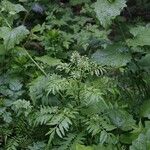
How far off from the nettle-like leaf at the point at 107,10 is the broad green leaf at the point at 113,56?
33cm

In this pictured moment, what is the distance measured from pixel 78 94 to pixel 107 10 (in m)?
0.59

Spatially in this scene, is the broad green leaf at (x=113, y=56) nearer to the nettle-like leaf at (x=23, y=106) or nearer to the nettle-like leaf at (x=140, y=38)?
the nettle-like leaf at (x=140, y=38)

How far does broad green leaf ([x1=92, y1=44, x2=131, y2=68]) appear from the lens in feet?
10.4

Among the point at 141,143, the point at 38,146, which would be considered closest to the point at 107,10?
the point at 141,143

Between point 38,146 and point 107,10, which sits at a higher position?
point 107,10

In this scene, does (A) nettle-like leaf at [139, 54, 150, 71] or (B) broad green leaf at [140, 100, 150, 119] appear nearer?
(B) broad green leaf at [140, 100, 150, 119]

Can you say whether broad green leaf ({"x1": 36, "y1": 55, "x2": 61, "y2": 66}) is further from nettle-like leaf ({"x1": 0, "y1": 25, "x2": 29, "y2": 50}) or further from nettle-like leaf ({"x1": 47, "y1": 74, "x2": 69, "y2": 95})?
nettle-like leaf ({"x1": 47, "y1": 74, "x2": 69, "y2": 95})

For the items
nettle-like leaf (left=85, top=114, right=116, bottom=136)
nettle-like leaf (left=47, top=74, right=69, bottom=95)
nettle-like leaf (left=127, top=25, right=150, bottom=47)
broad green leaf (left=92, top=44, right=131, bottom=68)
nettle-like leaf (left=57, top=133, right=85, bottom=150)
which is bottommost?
nettle-like leaf (left=57, top=133, right=85, bottom=150)

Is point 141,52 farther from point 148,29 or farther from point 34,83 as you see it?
point 34,83

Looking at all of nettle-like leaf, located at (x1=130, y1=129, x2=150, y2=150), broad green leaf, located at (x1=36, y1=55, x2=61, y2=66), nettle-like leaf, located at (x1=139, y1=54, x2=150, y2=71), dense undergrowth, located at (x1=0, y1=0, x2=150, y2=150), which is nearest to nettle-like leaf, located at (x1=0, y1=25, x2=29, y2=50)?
dense undergrowth, located at (x1=0, y1=0, x2=150, y2=150)

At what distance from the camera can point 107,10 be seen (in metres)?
2.97

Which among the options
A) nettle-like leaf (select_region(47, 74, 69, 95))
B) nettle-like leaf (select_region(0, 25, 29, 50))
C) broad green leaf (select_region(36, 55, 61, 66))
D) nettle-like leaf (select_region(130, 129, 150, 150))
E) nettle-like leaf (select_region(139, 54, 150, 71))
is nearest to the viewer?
nettle-like leaf (select_region(130, 129, 150, 150))

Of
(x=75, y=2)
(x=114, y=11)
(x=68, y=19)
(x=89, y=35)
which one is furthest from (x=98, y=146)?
(x=75, y=2)

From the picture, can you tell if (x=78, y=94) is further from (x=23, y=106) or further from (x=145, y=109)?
(x=145, y=109)
